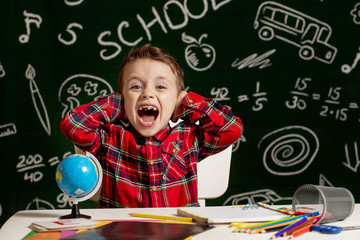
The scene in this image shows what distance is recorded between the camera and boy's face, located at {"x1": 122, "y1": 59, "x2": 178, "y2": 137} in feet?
4.77

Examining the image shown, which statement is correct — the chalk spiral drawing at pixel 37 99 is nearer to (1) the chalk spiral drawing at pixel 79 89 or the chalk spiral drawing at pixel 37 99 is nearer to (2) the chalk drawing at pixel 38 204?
(1) the chalk spiral drawing at pixel 79 89

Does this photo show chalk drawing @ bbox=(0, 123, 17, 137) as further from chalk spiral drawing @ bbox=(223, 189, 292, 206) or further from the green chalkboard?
chalk spiral drawing @ bbox=(223, 189, 292, 206)

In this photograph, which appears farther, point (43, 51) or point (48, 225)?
point (43, 51)

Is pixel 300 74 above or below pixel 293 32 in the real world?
below

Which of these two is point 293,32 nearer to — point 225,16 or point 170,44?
point 225,16

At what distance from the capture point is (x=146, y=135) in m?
1.47

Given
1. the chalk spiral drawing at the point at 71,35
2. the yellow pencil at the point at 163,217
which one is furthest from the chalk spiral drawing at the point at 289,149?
the yellow pencil at the point at 163,217

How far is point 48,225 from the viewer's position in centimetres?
85

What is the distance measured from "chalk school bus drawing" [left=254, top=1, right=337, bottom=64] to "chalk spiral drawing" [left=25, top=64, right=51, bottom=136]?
1229mm

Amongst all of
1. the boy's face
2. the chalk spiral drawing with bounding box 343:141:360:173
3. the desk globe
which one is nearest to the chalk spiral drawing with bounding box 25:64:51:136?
the boy's face

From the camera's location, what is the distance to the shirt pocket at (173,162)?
Answer: 1.49 m

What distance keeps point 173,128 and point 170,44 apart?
834 mm

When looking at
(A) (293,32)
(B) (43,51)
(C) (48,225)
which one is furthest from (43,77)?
(C) (48,225)

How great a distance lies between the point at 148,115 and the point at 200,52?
2.94 ft
